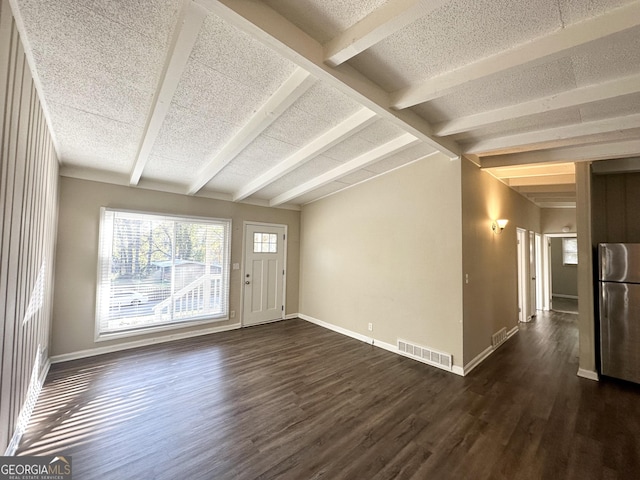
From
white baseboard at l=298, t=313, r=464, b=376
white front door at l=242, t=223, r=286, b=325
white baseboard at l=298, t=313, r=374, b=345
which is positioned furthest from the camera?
white front door at l=242, t=223, r=286, b=325

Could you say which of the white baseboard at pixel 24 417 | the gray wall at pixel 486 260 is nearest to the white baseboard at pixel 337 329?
the gray wall at pixel 486 260

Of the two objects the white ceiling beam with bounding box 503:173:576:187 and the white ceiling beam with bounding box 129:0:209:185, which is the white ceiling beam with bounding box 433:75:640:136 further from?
the white ceiling beam with bounding box 503:173:576:187

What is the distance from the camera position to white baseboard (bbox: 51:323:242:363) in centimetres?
347

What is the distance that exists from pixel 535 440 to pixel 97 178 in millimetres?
5845

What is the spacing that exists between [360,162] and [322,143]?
0.85 m

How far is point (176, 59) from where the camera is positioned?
165 cm

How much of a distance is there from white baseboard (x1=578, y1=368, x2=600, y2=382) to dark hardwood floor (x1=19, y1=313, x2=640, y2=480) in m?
0.10

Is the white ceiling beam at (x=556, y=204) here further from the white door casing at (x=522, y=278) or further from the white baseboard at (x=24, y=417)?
the white baseboard at (x=24, y=417)

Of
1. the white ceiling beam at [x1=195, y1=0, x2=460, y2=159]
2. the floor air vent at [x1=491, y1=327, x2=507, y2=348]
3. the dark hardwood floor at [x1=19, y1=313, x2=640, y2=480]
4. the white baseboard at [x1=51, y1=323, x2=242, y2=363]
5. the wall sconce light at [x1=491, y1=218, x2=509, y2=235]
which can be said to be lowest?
the dark hardwood floor at [x1=19, y1=313, x2=640, y2=480]

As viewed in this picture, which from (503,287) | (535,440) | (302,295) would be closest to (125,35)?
(535,440)

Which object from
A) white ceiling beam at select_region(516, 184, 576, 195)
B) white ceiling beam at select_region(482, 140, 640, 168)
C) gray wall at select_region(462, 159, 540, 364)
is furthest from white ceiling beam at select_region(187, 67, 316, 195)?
white ceiling beam at select_region(516, 184, 576, 195)

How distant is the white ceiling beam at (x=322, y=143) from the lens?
8.21 feet

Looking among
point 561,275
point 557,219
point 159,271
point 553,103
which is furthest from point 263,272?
point 561,275

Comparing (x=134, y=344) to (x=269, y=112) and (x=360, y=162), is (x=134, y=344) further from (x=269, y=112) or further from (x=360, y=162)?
(x=360, y=162)
